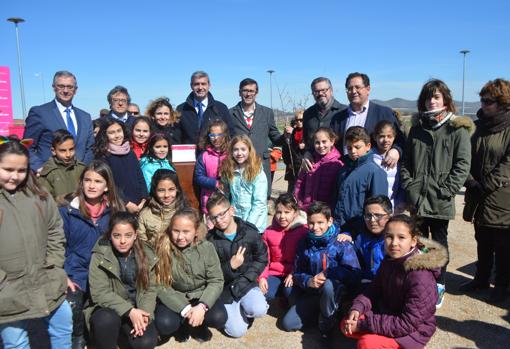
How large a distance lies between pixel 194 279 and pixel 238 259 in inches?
18.4

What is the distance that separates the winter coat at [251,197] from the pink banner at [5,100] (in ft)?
25.5

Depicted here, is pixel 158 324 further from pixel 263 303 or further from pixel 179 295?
pixel 263 303

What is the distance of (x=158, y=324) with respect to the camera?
355 centimetres

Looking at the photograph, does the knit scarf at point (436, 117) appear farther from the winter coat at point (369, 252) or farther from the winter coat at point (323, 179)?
the winter coat at point (369, 252)

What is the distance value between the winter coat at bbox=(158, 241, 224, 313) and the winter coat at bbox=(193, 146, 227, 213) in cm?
117

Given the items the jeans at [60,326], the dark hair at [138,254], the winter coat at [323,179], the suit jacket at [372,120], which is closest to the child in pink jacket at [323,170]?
the winter coat at [323,179]

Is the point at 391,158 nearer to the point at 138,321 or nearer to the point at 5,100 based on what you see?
the point at 138,321

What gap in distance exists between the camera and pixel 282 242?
169 inches

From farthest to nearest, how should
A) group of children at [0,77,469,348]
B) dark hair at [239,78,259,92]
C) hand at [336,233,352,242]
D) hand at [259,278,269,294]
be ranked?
dark hair at [239,78,259,92] < hand at [259,278,269,294] < hand at [336,233,352,242] < group of children at [0,77,469,348]

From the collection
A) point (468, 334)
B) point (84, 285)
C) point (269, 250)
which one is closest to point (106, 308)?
point (84, 285)

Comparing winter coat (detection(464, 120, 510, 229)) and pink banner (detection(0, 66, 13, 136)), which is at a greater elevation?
pink banner (detection(0, 66, 13, 136))

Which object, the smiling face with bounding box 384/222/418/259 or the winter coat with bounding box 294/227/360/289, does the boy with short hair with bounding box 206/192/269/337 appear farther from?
the smiling face with bounding box 384/222/418/259

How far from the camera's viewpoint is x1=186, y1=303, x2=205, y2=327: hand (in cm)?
354

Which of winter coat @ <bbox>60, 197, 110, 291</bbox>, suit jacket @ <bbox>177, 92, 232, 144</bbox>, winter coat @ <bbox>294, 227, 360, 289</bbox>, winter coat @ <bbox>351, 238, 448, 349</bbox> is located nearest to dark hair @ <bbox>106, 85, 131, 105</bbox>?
suit jacket @ <bbox>177, 92, 232, 144</bbox>
